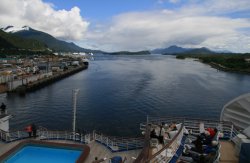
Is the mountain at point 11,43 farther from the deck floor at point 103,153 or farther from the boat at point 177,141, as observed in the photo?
the deck floor at point 103,153

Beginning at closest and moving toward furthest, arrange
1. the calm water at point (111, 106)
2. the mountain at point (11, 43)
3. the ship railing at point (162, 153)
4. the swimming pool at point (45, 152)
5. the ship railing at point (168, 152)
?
the ship railing at point (162, 153) < the ship railing at point (168, 152) < the swimming pool at point (45, 152) < the calm water at point (111, 106) < the mountain at point (11, 43)

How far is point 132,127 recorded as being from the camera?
25.8m

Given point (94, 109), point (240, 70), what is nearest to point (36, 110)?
point (94, 109)

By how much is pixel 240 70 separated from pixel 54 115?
259 ft

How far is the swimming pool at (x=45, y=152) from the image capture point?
11.2m

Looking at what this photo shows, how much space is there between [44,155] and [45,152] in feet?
0.69

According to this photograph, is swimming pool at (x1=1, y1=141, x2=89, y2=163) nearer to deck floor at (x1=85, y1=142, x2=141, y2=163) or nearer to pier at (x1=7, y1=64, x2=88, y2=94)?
deck floor at (x1=85, y1=142, x2=141, y2=163)

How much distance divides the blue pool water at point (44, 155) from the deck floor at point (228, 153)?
5.84m

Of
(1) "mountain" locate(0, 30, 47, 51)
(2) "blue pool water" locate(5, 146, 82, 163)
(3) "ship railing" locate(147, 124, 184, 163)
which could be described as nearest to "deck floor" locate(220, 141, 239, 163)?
(3) "ship railing" locate(147, 124, 184, 163)

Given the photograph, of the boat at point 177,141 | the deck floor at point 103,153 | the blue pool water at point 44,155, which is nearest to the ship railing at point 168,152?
the boat at point 177,141

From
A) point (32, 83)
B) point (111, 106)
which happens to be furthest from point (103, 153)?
point (32, 83)

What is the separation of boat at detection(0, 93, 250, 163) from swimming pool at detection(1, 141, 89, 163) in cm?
66

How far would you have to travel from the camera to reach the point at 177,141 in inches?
320

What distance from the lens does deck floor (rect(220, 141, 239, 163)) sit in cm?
831
